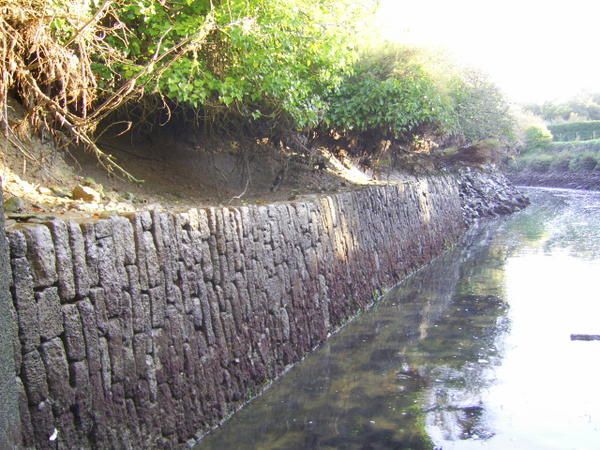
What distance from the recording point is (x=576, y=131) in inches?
2244

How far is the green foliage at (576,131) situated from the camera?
55469mm

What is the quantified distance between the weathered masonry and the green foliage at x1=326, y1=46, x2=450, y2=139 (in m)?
4.23

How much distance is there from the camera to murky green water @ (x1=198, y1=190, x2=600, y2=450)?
6.66 metres

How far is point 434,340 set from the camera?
9953 mm

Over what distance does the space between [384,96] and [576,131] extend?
4833 cm

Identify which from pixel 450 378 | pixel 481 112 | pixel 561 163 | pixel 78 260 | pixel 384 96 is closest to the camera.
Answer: pixel 78 260

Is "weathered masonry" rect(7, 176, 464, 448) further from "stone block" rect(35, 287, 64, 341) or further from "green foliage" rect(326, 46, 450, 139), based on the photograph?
"green foliage" rect(326, 46, 450, 139)

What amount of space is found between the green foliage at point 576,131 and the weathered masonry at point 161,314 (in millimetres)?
51132

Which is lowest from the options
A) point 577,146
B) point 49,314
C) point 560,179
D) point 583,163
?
point 560,179

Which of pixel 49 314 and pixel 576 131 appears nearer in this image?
pixel 49 314

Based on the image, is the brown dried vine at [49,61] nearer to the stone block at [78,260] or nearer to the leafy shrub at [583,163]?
the stone block at [78,260]

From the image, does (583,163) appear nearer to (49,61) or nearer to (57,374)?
(49,61)

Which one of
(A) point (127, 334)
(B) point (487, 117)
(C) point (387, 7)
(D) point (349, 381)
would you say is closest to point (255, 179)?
(C) point (387, 7)

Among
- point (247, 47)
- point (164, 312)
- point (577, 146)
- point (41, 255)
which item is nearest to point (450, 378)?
point (164, 312)
